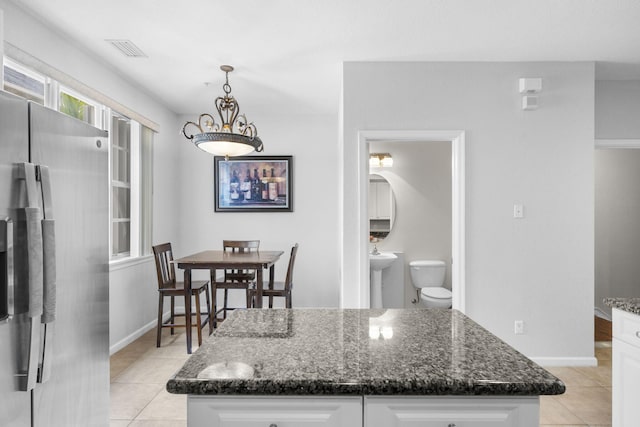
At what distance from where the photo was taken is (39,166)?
144cm

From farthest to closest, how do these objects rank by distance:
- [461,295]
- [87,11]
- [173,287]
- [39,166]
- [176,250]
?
[176,250] → [173,287] → [461,295] → [87,11] → [39,166]

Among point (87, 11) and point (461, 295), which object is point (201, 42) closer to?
point (87, 11)

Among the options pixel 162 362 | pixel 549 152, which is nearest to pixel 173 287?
pixel 162 362

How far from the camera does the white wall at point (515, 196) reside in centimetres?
335

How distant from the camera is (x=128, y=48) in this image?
10.1 feet

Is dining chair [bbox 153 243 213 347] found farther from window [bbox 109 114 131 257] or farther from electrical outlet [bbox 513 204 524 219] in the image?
electrical outlet [bbox 513 204 524 219]

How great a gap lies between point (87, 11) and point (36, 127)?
1.46 m

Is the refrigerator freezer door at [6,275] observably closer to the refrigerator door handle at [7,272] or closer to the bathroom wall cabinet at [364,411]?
the refrigerator door handle at [7,272]

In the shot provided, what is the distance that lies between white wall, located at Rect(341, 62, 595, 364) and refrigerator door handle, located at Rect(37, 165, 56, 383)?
87.6 inches

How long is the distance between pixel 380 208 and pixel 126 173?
286 centimetres

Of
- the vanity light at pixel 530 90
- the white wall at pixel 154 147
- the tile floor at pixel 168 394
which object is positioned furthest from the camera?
the vanity light at pixel 530 90

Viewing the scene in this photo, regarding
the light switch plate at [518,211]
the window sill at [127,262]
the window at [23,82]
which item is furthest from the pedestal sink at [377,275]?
the window at [23,82]

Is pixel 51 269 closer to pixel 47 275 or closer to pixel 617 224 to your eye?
pixel 47 275

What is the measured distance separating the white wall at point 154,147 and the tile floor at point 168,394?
0.41 m
